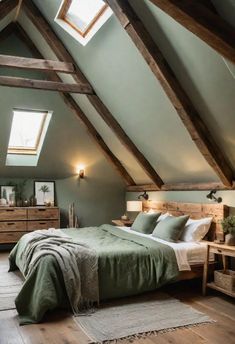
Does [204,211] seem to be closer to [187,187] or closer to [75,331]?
[187,187]

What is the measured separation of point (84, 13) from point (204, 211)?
319 centimetres

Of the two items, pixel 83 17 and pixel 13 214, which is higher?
pixel 83 17

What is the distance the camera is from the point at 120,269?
378 centimetres

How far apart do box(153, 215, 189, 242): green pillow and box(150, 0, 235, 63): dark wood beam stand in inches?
100

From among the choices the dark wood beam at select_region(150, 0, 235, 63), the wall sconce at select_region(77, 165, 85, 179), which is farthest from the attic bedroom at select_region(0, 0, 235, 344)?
the wall sconce at select_region(77, 165, 85, 179)

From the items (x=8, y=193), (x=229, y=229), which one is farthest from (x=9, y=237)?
(x=229, y=229)

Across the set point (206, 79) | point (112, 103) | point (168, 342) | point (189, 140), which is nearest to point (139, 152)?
point (112, 103)

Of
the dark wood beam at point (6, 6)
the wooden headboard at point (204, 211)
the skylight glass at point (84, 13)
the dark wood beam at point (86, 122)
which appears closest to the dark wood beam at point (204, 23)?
the skylight glass at point (84, 13)

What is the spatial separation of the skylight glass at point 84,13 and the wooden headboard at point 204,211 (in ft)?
9.69

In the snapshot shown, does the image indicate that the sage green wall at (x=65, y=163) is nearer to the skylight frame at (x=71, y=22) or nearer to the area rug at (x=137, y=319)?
the skylight frame at (x=71, y=22)

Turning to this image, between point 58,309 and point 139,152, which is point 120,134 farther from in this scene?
point 58,309

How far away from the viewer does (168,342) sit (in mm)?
2820

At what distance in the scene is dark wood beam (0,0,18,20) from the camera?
4.68m

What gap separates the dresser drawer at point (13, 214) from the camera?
6.43m
